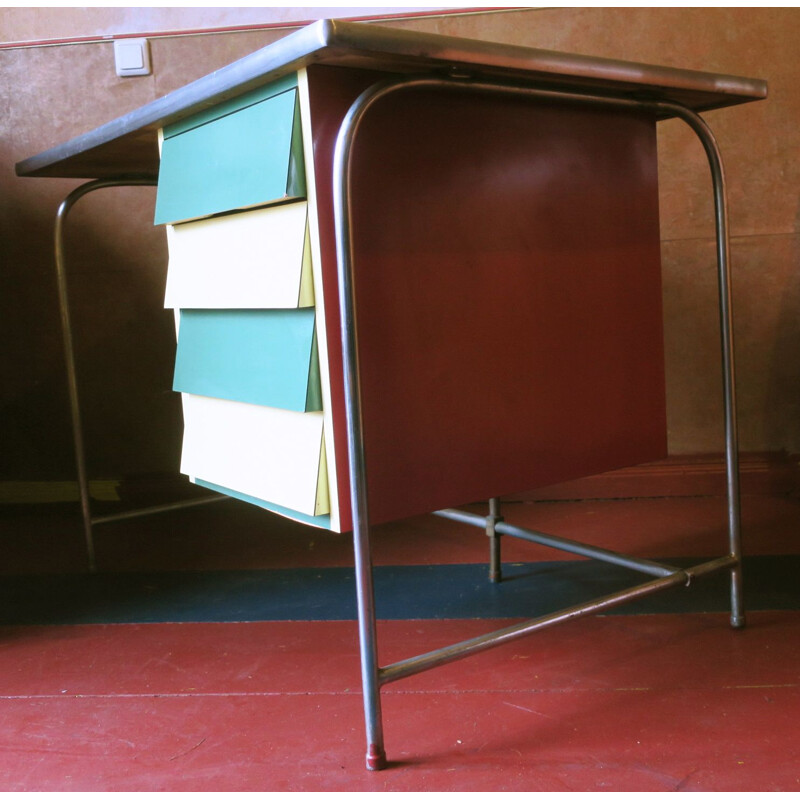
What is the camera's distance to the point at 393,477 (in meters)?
1.06

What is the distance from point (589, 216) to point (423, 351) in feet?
1.17

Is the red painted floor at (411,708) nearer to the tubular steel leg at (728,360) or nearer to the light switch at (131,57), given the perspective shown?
the tubular steel leg at (728,360)

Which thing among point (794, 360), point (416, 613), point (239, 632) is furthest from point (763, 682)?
point (794, 360)

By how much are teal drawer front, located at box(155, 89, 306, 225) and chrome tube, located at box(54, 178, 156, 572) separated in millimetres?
576

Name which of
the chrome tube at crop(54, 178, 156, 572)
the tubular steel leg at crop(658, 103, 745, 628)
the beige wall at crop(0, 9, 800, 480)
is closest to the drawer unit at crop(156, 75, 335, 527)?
the chrome tube at crop(54, 178, 156, 572)

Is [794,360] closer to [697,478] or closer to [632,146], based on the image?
[697,478]

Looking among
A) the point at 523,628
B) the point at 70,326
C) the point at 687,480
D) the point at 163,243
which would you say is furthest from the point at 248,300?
the point at 687,480

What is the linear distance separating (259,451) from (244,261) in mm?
253

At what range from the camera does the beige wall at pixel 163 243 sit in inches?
81.0

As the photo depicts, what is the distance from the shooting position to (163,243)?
2.21 meters

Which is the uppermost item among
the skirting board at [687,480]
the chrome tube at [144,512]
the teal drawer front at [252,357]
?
the teal drawer front at [252,357]

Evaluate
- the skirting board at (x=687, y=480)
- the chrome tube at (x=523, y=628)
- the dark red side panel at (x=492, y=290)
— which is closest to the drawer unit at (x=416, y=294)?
the dark red side panel at (x=492, y=290)

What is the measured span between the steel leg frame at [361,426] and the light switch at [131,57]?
1.38 metres

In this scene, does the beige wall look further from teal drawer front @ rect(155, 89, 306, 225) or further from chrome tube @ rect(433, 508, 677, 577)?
teal drawer front @ rect(155, 89, 306, 225)
